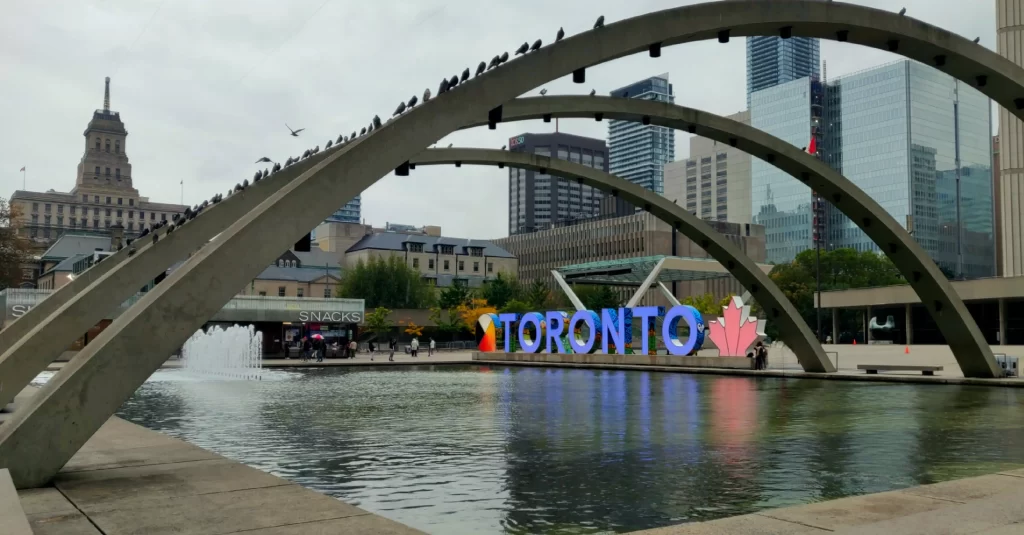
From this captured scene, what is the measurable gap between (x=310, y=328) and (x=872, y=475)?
51948 millimetres

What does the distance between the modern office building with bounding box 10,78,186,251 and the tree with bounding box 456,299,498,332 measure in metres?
86.9

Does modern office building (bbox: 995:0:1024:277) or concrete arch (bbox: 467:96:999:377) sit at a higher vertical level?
modern office building (bbox: 995:0:1024:277)

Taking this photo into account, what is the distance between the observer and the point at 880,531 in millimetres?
6551

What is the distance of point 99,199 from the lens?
526 feet

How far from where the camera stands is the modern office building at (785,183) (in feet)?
542

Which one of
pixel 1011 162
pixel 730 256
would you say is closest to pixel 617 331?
pixel 730 256

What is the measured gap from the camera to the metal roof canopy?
206ft

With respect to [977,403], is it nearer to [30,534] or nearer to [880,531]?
[880,531]

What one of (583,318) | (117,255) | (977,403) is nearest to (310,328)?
(583,318)

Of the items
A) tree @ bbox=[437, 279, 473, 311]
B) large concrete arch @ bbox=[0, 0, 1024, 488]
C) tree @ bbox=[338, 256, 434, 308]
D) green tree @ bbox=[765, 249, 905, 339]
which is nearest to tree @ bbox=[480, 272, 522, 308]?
tree @ bbox=[437, 279, 473, 311]

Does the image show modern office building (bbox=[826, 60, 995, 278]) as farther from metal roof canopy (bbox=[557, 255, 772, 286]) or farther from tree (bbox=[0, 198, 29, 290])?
tree (bbox=[0, 198, 29, 290])

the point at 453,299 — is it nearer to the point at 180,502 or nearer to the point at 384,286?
the point at 384,286

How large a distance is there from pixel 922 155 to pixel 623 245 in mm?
59192

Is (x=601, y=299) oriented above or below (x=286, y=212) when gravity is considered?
above
